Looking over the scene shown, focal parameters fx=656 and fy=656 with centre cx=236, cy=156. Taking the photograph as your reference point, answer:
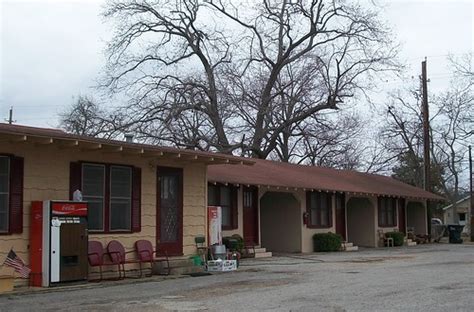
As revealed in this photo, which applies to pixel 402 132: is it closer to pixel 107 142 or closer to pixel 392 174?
pixel 392 174

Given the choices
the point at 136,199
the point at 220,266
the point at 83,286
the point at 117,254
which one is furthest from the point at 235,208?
the point at 83,286

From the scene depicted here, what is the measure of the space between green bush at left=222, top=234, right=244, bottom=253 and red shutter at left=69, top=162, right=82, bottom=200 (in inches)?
285

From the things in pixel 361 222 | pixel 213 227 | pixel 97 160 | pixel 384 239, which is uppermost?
pixel 97 160

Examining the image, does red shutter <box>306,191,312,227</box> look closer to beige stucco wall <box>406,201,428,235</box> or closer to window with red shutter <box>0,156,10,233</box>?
beige stucco wall <box>406,201,428,235</box>

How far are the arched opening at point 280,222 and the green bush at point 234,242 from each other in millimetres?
4011

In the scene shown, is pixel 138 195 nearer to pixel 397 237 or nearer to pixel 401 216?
pixel 397 237

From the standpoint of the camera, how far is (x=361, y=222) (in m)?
31.3

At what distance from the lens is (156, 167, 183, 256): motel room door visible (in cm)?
1641

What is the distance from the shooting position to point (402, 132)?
48.9 meters

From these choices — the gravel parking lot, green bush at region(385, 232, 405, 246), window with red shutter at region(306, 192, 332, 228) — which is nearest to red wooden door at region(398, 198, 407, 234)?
green bush at region(385, 232, 405, 246)

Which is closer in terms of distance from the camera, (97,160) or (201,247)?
(97,160)

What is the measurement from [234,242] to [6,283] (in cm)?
947

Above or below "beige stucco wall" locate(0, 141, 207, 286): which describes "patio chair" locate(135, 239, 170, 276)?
below

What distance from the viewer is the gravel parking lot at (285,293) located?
10.4 metres
